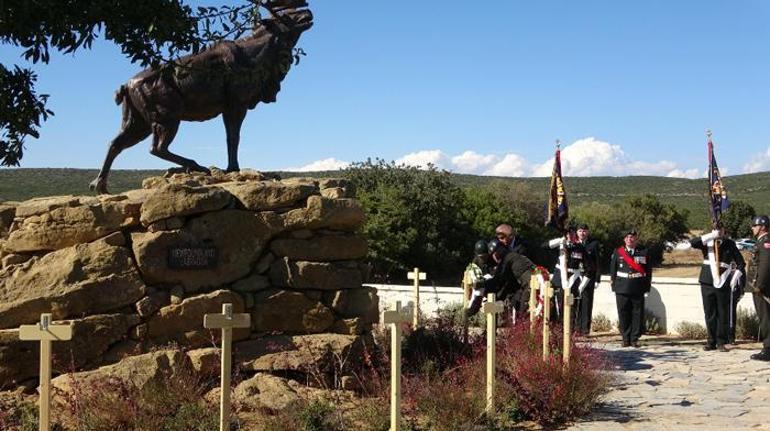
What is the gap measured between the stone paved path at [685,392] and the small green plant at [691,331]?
1696 mm

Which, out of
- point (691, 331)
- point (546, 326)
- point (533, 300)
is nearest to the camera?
point (546, 326)

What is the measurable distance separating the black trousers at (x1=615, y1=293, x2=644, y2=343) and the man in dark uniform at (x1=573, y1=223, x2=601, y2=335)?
0.80m

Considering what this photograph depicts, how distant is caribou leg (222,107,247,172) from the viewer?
31.5 ft

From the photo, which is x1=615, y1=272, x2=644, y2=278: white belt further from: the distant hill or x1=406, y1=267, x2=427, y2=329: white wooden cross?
the distant hill

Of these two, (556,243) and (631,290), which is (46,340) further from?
(631,290)

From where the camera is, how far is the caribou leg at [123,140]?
30.9 feet

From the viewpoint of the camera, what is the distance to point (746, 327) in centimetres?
1419

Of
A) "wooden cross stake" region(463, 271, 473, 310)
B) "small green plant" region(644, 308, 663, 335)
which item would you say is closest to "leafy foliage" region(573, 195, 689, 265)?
"small green plant" region(644, 308, 663, 335)

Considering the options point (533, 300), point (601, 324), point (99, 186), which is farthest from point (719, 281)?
point (99, 186)

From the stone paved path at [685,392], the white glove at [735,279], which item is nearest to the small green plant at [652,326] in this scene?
the stone paved path at [685,392]

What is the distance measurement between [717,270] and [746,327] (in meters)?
2.31

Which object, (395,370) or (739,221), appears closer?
(395,370)

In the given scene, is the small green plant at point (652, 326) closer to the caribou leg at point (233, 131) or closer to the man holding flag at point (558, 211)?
the man holding flag at point (558, 211)

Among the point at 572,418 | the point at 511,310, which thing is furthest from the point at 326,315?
the point at 511,310
